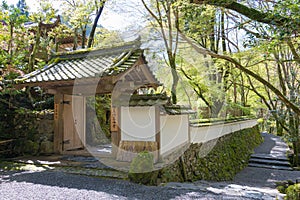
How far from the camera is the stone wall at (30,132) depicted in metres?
7.38

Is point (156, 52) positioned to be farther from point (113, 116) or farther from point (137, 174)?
point (137, 174)

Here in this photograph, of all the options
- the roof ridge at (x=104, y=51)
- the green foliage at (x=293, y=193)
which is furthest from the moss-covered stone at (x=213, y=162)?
the roof ridge at (x=104, y=51)

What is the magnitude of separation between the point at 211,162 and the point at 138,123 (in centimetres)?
383

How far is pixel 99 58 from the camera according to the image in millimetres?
6844

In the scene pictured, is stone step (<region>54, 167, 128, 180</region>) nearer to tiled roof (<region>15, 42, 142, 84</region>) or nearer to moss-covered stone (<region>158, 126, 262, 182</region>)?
moss-covered stone (<region>158, 126, 262, 182</region>)

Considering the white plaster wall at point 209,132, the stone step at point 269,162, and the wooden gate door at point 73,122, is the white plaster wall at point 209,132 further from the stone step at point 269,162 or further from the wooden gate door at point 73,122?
the wooden gate door at point 73,122

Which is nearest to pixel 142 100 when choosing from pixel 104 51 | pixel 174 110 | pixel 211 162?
pixel 174 110

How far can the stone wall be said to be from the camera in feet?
24.2

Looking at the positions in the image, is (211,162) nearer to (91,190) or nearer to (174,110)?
(174,110)

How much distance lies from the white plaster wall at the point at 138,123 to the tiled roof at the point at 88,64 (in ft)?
3.72

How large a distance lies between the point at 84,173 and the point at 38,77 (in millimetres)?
3015

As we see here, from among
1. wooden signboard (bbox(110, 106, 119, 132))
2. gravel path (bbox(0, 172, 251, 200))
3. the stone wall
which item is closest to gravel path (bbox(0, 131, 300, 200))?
gravel path (bbox(0, 172, 251, 200))

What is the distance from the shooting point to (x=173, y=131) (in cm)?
653

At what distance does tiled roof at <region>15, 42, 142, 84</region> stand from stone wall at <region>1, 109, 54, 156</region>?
1586 millimetres
